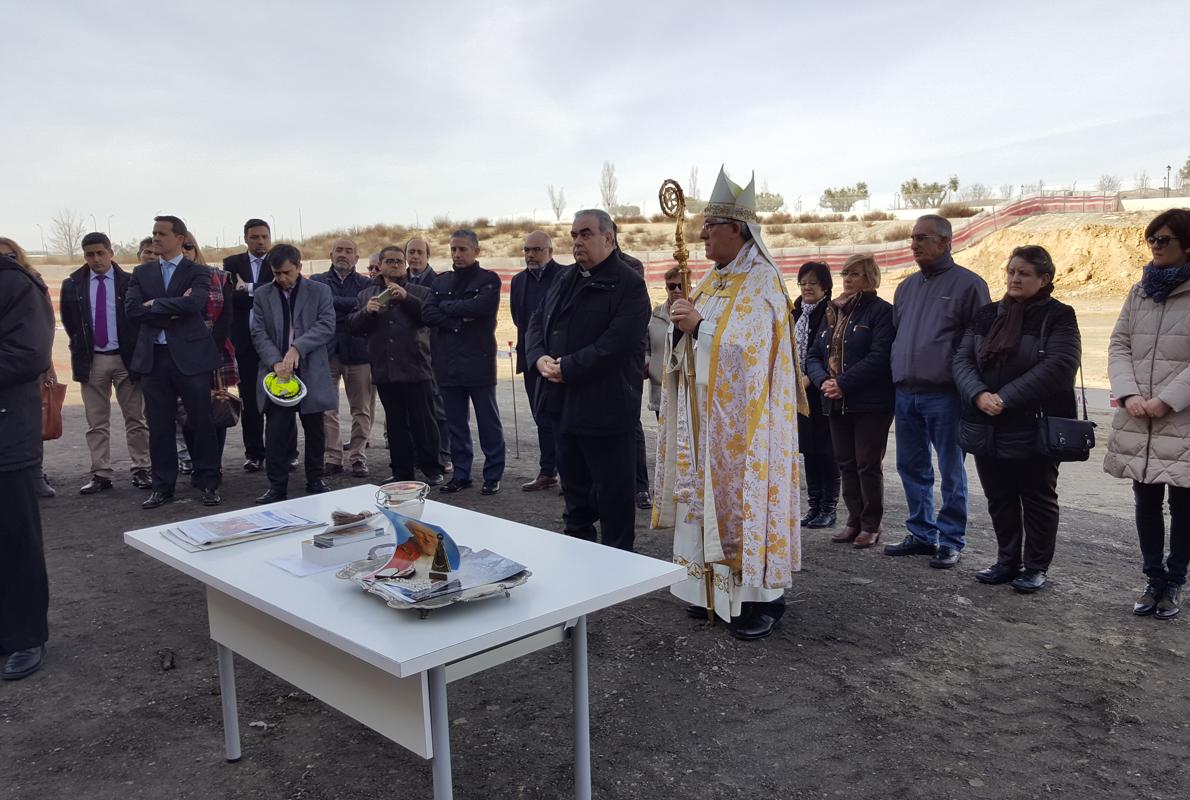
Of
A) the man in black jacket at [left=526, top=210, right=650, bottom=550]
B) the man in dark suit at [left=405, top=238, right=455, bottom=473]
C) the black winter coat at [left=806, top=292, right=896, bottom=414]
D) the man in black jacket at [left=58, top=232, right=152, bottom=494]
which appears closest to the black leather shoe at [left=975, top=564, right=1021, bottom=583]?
the black winter coat at [left=806, top=292, right=896, bottom=414]

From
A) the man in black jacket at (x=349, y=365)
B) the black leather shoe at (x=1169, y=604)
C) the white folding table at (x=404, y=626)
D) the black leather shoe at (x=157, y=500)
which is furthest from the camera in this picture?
the man in black jacket at (x=349, y=365)

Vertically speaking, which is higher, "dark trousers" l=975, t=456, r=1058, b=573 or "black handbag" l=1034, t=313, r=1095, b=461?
"black handbag" l=1034, t=313, r=1095, b=461

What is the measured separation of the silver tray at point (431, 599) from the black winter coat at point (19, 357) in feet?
7.03

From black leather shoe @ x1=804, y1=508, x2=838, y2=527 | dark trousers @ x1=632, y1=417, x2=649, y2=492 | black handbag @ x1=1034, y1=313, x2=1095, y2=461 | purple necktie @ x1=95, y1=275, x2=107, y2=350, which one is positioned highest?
purple necktie @ x1=95, y1=275, x2=107, y2=350

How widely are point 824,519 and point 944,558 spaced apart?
1041 millimetres

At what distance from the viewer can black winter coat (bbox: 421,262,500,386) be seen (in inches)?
274

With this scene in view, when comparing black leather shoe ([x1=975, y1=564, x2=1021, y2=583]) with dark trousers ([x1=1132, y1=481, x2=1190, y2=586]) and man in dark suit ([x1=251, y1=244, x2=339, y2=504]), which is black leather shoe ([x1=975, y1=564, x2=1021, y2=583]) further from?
man in dark suit ([x1=251, y1=244, x2=339, y2=504])

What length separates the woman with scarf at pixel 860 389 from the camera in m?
5.38

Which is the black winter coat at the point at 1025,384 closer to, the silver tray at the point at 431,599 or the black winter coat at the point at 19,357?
the silver tray at the point at 431,599

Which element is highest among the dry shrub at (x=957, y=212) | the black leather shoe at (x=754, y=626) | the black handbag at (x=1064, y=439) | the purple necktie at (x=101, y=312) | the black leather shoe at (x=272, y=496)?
the dry shrub at (x=957, y=212)

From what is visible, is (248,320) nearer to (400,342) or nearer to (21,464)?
(400,342)

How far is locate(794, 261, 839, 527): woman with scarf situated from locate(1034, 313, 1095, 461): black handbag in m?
1.67

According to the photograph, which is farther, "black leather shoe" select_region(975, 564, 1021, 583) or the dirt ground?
"black leather shoe" select_region(975, 564, 1021, 583)

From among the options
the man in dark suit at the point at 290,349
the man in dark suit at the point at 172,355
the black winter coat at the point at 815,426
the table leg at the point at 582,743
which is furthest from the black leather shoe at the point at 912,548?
the man in dark suit at the point at 172,355
